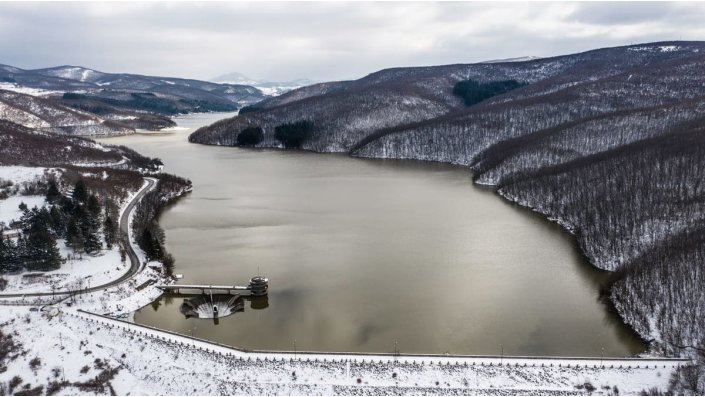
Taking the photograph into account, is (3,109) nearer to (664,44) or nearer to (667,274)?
(667,274)

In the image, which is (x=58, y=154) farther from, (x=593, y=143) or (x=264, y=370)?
(x=593, y=143)

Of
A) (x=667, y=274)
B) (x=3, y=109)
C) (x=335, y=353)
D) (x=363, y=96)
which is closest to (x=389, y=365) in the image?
(x=335, y=353)

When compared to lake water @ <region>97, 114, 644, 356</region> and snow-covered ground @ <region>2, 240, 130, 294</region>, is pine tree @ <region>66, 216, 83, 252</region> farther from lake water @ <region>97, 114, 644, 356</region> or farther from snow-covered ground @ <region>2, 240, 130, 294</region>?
lake water @ <region>97, 114, 644, 356</region>

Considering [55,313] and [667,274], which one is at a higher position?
[667,274]

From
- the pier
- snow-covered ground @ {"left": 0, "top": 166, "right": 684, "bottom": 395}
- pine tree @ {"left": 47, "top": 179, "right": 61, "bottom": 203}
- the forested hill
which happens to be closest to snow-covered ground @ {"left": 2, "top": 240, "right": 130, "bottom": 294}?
the pier

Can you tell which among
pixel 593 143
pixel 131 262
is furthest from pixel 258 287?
pixel 593 143

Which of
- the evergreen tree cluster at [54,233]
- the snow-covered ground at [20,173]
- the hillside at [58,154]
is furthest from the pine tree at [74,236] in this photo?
the hillside at [58,154]

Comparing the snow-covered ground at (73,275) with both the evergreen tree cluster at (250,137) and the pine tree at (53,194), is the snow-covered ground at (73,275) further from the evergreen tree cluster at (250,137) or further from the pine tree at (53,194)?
the evergreen tree cluster at (250,137)
